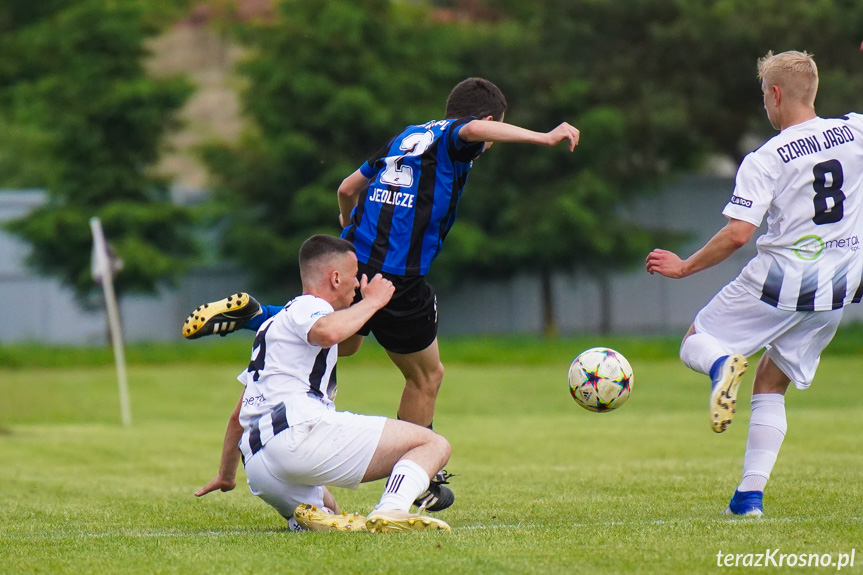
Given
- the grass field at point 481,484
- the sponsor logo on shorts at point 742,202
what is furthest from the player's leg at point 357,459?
the sponsor logo on shorts at point 742,202

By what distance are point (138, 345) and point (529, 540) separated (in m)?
20.5

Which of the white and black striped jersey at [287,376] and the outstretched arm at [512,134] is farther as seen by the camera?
the outstretched arm at [512,134]

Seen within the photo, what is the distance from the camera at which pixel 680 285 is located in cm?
2717

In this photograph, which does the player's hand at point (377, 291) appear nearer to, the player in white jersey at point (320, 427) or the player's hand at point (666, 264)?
the player in white jersey at point (320, 427)

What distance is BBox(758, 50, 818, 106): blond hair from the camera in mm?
5445

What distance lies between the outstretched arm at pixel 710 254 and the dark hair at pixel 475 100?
1347 millimetres

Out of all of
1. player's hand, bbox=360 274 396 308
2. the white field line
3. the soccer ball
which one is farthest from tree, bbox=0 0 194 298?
player's hand, bbox=360 274 396 308

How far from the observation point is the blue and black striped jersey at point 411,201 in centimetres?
617

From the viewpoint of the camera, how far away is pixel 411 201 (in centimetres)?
620

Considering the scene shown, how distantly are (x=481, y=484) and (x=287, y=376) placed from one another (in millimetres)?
3140

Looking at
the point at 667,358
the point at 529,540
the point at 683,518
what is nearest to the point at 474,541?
the point at 529,540

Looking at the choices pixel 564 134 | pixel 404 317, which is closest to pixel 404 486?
pixel 404 317

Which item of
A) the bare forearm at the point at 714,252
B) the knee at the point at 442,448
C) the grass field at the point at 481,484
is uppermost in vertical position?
the bare forearm at the point at 714,252

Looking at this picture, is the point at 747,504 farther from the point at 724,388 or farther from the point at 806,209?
the point at 806,209
